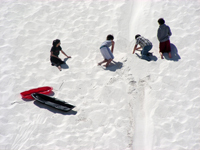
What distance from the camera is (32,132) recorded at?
566cm

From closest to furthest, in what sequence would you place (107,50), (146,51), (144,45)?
(107,50)
(144,45)
(146,51)

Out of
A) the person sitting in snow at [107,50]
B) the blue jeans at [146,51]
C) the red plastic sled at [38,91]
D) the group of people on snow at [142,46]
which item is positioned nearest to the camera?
the red plastic sled at [38,91]

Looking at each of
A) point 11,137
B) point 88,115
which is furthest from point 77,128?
point 11,137

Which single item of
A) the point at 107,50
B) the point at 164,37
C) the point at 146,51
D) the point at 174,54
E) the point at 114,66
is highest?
the point at 164,37

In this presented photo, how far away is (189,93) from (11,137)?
15.1ft

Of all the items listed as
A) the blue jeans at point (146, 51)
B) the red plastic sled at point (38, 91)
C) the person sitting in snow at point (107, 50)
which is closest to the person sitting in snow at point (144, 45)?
the blue jeans at point (146, 51)

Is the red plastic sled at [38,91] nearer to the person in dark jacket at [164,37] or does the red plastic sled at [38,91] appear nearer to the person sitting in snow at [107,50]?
the person sitting in snow at [107,50]

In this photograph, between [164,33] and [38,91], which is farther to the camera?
[164,33]

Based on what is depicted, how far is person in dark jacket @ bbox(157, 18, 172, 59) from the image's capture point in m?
7.50

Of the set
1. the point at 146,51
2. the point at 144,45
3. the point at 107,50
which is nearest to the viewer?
the point at 107,50

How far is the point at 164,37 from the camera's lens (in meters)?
7.58

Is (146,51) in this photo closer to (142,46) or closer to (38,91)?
(142,46)

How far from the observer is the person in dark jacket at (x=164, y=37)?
24.6ft

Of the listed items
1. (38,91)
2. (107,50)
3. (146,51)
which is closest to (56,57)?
(38,91)
